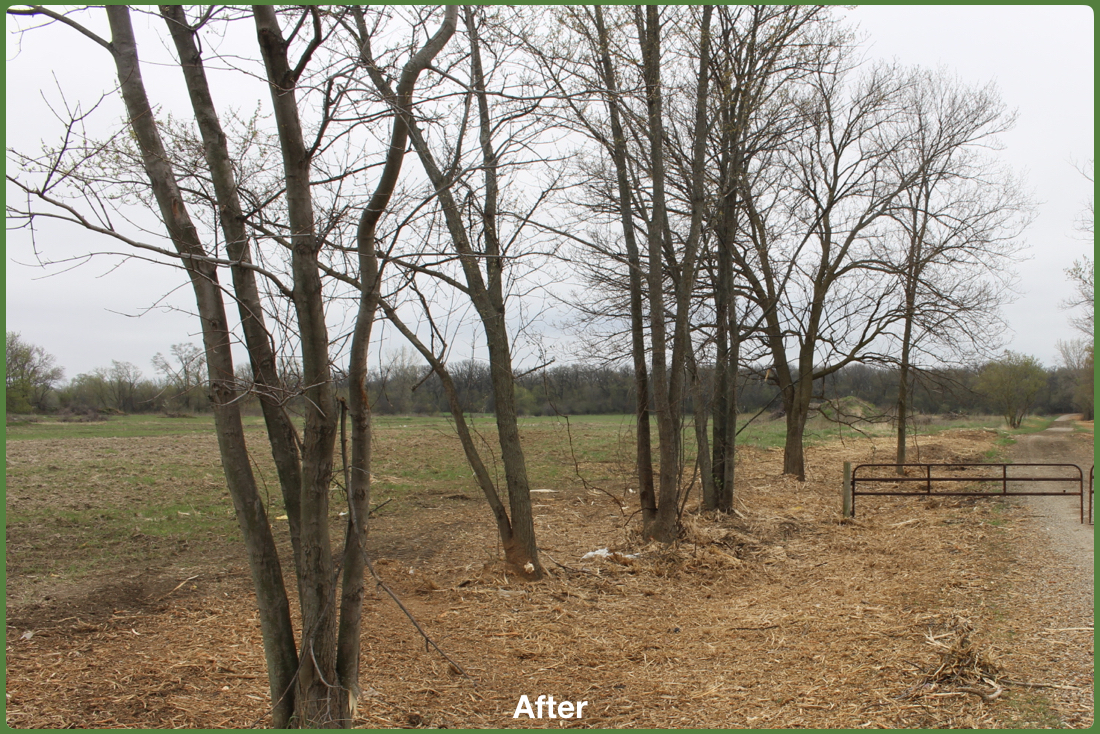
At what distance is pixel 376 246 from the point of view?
155 inches

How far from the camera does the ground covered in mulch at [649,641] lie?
14.7 feet

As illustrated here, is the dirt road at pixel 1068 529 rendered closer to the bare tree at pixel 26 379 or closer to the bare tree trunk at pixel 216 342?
the bare tree trunk at pixel 216 342

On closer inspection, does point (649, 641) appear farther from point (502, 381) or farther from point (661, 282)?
point (661, 282)

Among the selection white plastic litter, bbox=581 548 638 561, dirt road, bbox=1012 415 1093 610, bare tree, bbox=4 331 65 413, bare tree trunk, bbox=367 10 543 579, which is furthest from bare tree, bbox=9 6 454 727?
bare tree, bbox=4 331 65 413

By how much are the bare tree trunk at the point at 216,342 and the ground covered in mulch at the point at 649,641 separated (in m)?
1.16

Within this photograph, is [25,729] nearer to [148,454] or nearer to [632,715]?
[632,715]

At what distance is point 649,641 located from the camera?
6066 millimetres

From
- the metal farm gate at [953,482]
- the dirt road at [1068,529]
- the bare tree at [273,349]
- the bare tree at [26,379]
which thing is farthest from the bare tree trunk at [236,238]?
the bare tree at [26,379]

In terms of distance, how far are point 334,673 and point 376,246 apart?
7.88ft

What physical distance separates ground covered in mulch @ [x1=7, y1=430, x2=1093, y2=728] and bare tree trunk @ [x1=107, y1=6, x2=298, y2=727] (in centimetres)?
116

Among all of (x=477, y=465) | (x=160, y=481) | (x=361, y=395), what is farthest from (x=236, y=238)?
(x=160, y=481)

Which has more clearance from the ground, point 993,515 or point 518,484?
point 518,484

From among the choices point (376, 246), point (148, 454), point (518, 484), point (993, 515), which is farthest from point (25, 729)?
point (148, 454)

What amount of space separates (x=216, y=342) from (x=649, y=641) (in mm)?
4485
